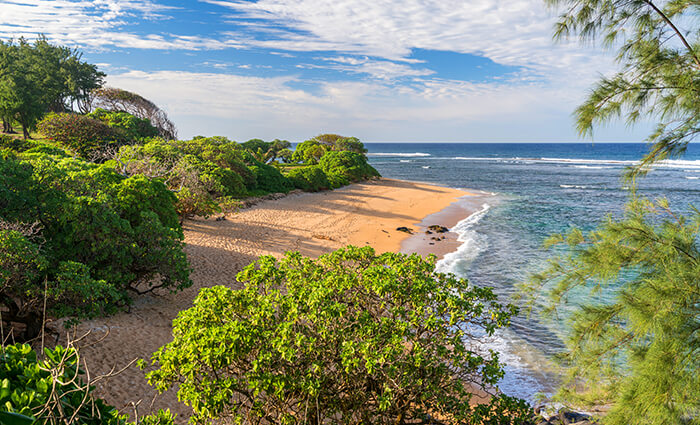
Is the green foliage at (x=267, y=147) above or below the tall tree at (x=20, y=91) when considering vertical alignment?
below

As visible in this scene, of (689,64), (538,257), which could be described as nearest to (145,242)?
(689,64)

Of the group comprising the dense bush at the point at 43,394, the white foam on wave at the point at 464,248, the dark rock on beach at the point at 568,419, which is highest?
the dense bush at the point at 43,394

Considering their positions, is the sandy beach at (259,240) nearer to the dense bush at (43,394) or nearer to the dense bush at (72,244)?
the dense bush at (43,394)

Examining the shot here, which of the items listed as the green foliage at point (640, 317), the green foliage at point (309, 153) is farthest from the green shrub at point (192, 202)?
the green foliage at point (309, 153)

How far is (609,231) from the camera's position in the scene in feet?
16.2

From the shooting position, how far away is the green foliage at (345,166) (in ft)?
152

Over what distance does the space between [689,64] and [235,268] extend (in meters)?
13.5

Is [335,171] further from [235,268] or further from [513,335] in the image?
[513,335]

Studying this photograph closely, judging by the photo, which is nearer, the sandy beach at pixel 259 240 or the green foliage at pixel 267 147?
the sandy beach at pixel 259 240

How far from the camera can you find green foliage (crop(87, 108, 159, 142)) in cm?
3357

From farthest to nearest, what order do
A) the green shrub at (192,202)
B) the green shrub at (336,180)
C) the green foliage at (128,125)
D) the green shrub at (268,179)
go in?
the green shrub at (336,180) → the green foliage at (128,125) → the green shrub at (268,179) → the green shrub at (192,202)

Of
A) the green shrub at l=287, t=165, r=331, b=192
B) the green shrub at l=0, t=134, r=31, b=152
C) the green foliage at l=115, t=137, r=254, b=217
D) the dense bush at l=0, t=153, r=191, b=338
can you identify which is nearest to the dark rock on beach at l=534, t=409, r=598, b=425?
the dense bush at l=0, t=153, r=191, b=338

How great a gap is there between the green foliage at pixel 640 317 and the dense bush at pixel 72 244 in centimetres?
831

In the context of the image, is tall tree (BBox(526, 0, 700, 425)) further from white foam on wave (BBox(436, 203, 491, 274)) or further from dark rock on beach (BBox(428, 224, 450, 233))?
dark rock on beach (BBox(428, 224, 450, 233))
